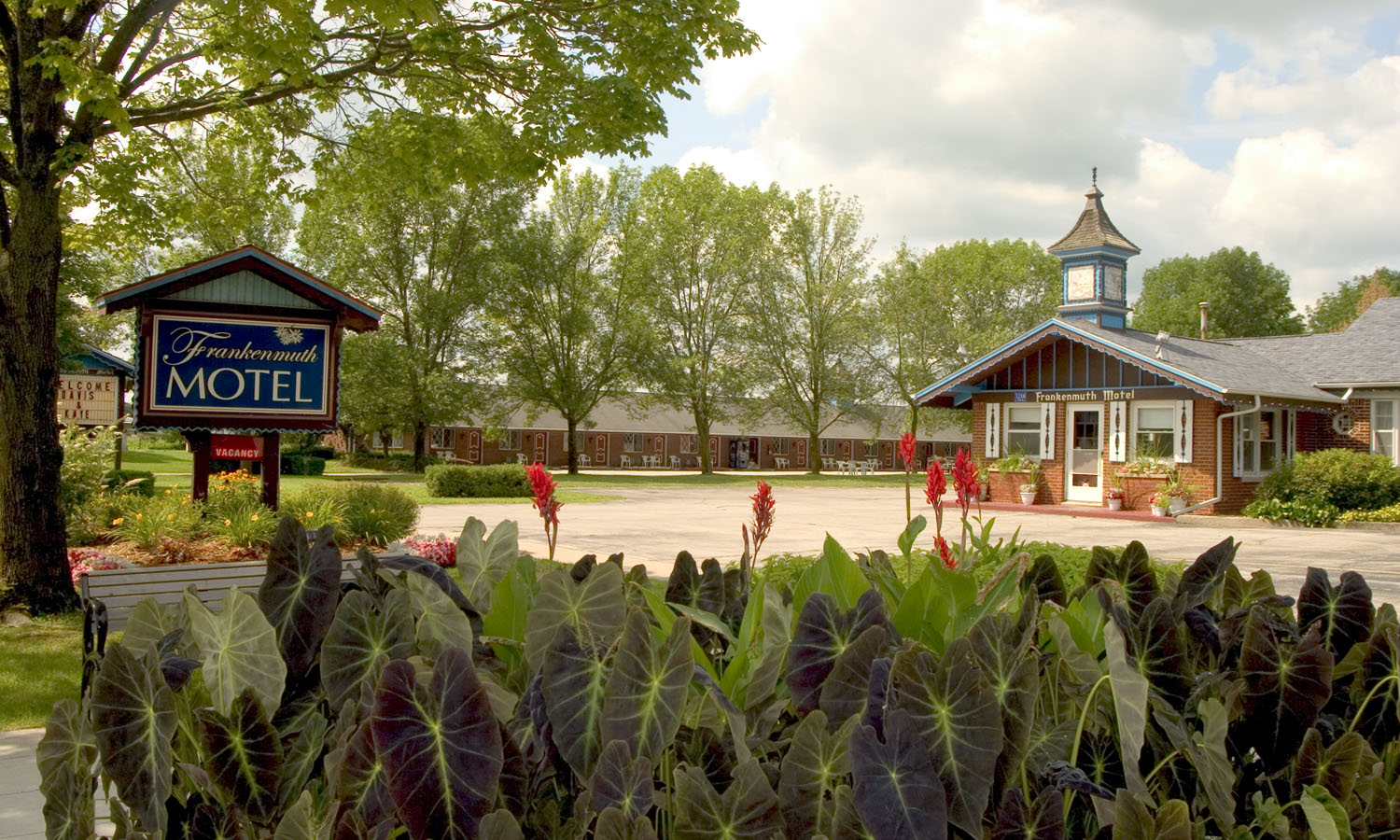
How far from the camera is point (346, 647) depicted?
1.49 m

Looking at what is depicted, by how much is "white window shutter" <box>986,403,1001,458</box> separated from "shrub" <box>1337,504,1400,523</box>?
8.67 metres

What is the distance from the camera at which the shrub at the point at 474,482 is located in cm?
3053

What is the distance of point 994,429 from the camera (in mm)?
28016

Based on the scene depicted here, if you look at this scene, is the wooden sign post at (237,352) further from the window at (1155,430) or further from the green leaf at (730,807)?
the window at (1155,430)

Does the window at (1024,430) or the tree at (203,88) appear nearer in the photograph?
the tree at (203,88)

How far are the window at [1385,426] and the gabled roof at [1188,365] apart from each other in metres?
1.37

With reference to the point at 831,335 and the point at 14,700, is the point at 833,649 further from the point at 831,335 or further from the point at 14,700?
the point at 831,335

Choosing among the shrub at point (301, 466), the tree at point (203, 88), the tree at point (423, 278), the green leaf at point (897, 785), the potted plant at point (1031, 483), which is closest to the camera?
the green leaf at point (897, 785)

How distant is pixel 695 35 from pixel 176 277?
5854 mm

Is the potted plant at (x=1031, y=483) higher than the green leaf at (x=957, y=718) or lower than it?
lower

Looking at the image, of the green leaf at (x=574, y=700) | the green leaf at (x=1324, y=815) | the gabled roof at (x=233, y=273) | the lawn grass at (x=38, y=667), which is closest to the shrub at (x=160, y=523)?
the lawn grass at (x=38, y=667)

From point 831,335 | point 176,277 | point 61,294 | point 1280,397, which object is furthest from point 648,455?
point 176,277

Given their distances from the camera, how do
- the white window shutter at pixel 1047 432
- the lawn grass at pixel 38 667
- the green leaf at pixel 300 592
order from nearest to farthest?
the green leaf at pixel 300 592
the lawn grass at pixel 38 667
the white window shutter at pixel 1047 432

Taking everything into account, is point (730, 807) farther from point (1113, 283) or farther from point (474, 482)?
point (474, 482)
